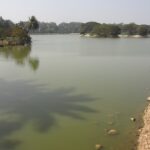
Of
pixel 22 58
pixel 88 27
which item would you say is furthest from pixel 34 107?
pixel 88 27

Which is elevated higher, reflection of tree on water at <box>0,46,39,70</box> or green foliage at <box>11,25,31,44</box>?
green foliage at <box>11,25,31,44</box>

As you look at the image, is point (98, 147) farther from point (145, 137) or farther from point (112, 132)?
point (145, 137)

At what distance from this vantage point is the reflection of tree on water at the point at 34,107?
13.2 metres

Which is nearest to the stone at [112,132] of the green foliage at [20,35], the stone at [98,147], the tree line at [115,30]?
the stone at [98,147]

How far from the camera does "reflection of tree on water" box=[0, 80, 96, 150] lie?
13.2m

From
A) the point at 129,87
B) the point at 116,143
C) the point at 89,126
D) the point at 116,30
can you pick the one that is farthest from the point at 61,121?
the point at 116,30

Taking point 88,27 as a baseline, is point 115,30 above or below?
below

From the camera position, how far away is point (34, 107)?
16.3 m

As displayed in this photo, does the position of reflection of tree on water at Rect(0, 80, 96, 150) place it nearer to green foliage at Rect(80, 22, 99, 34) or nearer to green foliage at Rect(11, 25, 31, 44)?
green foliage at Rect(11, 25, 31, 44)

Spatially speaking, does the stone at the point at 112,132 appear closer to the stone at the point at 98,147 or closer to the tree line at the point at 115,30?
the stone at the point at 98,147

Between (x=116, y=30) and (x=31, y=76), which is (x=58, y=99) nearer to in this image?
(x=31, y=76)

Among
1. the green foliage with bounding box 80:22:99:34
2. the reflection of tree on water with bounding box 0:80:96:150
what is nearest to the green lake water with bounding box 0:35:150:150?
the reflection of tree on water with bounding box 0:80:96:150

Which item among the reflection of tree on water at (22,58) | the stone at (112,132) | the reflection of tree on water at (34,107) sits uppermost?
the stone at (112,132)

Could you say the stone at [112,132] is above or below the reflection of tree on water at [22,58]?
above
